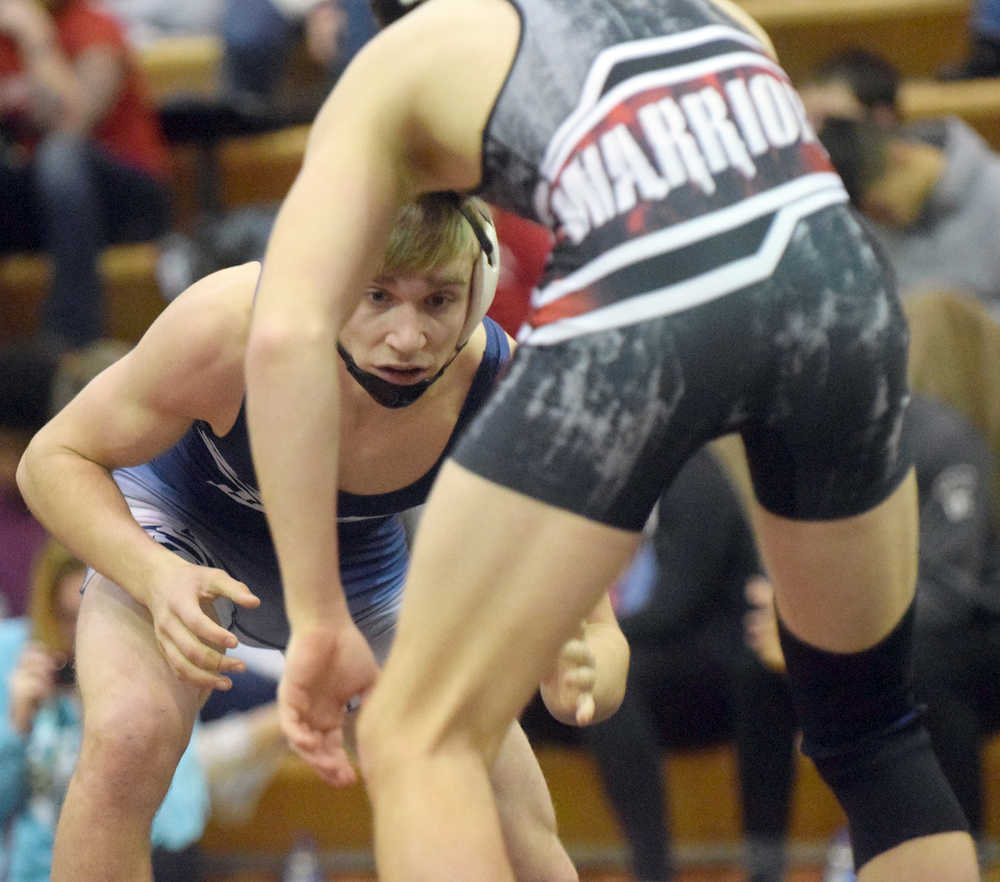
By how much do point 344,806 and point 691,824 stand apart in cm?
84

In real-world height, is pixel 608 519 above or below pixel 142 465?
above

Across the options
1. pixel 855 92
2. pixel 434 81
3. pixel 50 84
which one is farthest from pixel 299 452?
pixel 50 84

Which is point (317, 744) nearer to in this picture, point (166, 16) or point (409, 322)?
point (409, 322)

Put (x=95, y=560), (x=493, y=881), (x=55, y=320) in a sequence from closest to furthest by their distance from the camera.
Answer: (x=493, y=881), (x=95, y=560), (x=55, y=320)

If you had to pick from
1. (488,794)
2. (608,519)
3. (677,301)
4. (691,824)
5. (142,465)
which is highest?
(677,301)

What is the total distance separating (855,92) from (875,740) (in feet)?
8.45

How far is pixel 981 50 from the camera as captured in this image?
486cm

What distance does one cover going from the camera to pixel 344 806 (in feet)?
13.0

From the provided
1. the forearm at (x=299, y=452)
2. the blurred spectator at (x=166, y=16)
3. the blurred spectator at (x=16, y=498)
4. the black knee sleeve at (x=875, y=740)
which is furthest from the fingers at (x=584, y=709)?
the blurred spectator at (x=166, y=16)

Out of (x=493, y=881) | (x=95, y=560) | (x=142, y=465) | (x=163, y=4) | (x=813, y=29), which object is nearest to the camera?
(x=493, y=881)

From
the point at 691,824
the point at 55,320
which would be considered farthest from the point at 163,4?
the point at 691,824

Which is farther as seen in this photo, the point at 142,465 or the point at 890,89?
the point at 890,89

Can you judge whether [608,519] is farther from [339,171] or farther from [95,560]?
[95,560]

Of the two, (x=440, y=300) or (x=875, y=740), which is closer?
(x=875, y=740)
